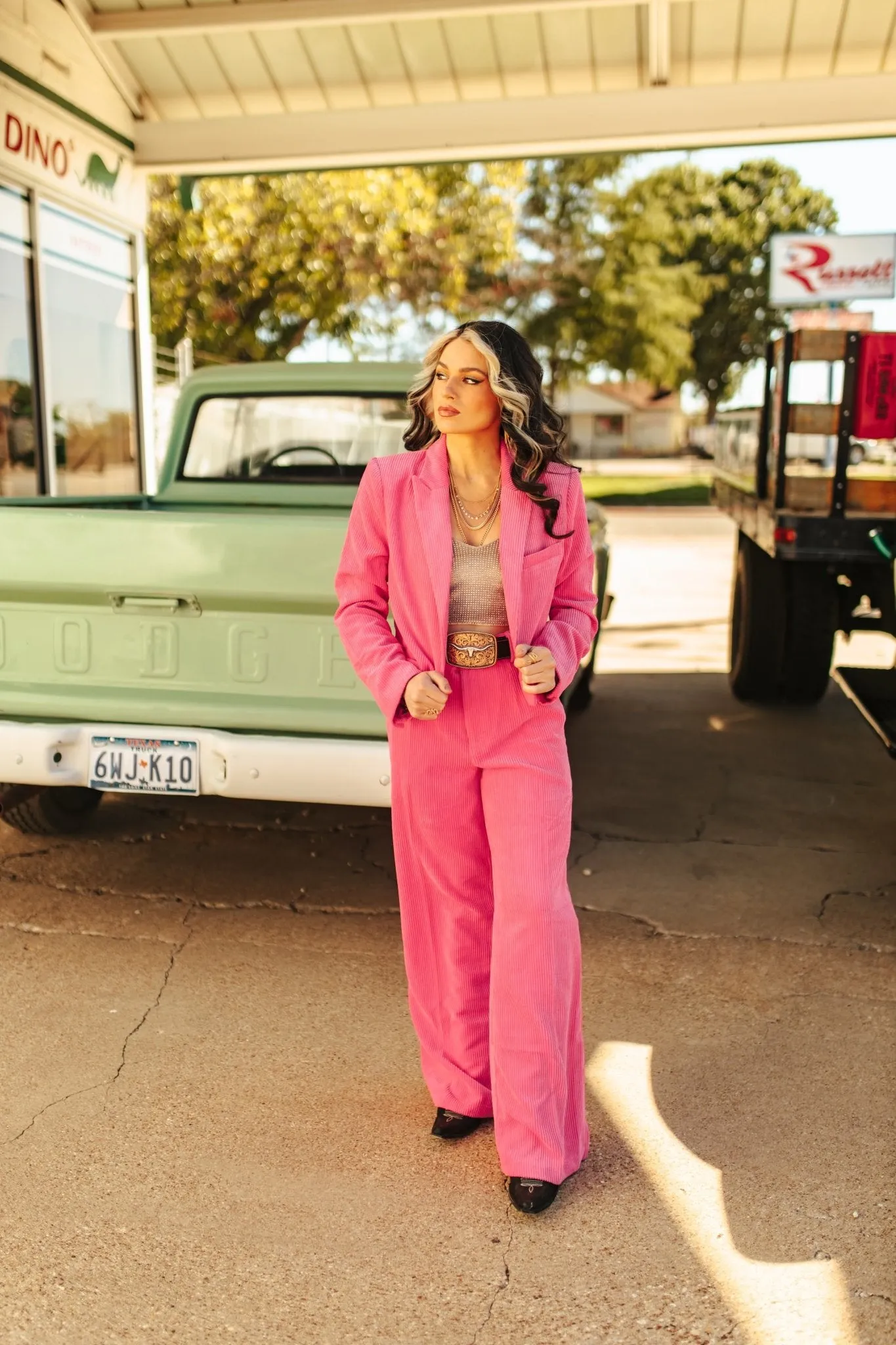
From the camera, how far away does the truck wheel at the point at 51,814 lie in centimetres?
530

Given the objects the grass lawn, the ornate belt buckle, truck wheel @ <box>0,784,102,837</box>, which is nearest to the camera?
the ornate belt buckle

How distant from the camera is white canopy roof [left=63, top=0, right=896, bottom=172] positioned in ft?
26.1

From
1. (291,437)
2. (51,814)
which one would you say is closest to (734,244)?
(291,437)

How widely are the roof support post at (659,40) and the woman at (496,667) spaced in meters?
5.78

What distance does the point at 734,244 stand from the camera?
175 feet

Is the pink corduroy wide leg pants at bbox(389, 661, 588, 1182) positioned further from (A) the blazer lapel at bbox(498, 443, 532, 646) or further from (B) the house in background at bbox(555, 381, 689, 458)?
(B) the house in background at bbox(555, 381, 689, 458)

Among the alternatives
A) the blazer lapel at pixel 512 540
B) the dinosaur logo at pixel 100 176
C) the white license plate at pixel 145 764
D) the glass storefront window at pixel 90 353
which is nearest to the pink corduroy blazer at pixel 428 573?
the blazer lapel at pixel 512 540

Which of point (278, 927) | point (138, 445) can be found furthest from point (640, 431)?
point (278, 927)

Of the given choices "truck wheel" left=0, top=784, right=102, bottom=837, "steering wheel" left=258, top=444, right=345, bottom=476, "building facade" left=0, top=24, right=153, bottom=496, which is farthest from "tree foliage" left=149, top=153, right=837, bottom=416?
"truck wheel" left=0, top=784, right=102, bottom=837

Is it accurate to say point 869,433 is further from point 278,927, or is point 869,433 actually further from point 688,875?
point 278,927

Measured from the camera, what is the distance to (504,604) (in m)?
2.80

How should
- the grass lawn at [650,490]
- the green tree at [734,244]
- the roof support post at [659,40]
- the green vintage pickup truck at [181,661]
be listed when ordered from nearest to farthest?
1. the green vintage pickup truck at [181,661]
2. the roof support post at [659,40]
3. the grass lawn at [650,490]
4. the green tree at [734,244]

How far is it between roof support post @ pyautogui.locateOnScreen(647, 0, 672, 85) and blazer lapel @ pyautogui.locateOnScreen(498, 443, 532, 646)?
5824 mm

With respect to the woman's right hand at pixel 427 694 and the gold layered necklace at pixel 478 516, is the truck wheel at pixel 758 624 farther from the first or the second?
the woman's right hand at pixel 427 694
